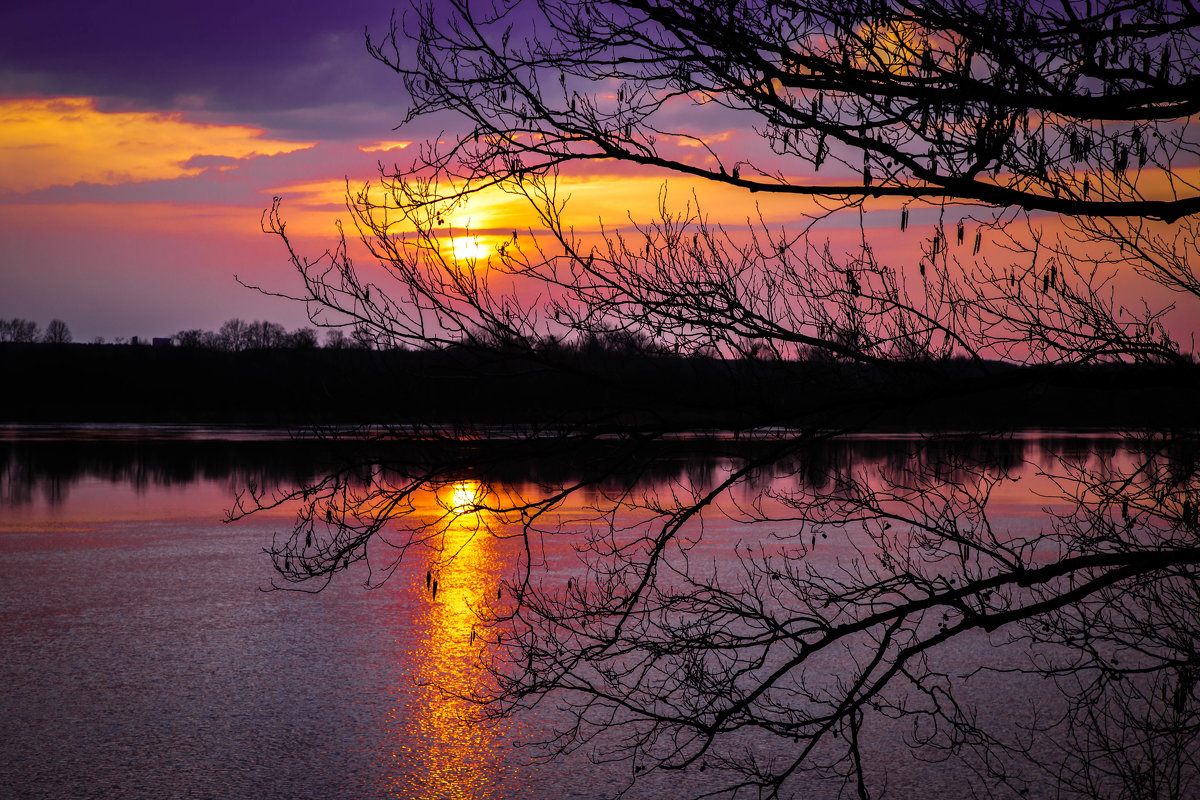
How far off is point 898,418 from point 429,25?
3012mm

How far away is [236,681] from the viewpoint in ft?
27.0

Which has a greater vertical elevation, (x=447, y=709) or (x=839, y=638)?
(x=839, y=638)

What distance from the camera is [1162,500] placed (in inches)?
203

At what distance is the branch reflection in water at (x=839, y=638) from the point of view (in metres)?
4.87

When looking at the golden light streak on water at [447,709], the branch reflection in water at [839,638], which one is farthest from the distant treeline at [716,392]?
the golden light streak on water at [447,709]

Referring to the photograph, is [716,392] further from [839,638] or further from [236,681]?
[236,681]

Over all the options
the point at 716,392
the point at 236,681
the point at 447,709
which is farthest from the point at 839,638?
the point at 236,681

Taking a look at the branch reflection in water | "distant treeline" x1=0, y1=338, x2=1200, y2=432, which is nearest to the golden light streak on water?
the branch reflection in water

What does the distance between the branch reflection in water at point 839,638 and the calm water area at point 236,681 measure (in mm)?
342

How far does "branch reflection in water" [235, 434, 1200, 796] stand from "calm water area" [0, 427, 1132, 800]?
34 centimetres

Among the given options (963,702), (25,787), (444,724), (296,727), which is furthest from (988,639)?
(25,787)

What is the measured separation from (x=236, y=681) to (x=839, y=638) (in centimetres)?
472

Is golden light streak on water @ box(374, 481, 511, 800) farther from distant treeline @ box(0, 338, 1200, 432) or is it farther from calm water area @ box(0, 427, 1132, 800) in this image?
distant treeline @ box(0, 338, 1200, 432)

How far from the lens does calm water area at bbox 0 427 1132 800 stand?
6.49 metres
